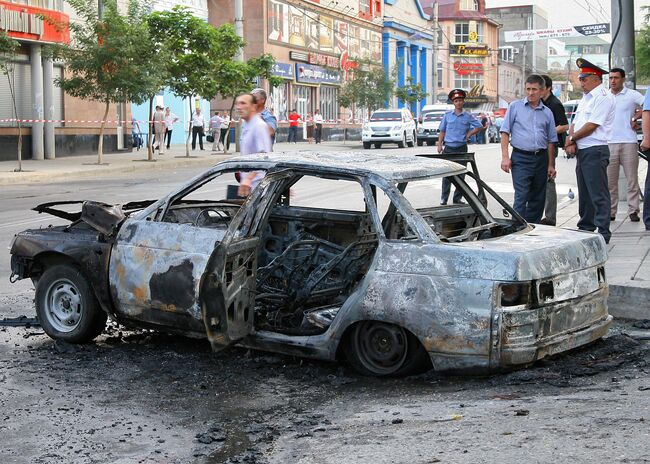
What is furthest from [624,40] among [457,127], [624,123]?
[457,127]

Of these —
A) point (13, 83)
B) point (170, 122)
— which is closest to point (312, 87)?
point (170, 122)

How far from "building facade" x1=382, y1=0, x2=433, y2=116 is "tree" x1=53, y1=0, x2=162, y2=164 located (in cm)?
4590

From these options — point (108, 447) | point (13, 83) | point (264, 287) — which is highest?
point (13, 83)

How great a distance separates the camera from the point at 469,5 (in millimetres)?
120562

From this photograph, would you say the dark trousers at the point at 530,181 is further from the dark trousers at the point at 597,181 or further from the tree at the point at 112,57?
the tree at the point at 112,57

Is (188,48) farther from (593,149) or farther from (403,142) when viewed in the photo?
(593,149)

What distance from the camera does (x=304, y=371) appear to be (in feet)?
21.8

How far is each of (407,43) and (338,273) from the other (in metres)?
→ 77.6

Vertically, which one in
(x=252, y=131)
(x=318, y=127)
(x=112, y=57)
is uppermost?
(x=112, y=57)

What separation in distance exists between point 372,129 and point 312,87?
18.5 meters

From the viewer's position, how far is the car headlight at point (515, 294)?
229 inches

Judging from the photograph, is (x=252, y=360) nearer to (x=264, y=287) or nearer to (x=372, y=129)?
(x=264, y=287)

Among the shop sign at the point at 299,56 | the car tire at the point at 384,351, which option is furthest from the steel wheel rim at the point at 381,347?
the shop sign at the point at 299,56

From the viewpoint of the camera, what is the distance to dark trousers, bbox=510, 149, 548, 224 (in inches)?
400
